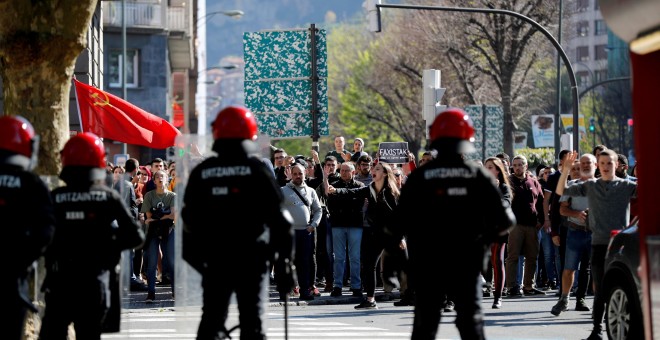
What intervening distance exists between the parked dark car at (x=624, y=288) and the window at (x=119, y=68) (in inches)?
1493

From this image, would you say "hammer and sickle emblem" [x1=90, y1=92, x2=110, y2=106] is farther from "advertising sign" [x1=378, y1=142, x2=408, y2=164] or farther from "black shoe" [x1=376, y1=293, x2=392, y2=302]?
"advertising sign" [x1=378, y1=142, x2=408, y2=164]

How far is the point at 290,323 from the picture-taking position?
14758 mm

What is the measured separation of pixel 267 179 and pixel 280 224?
0.99 feet

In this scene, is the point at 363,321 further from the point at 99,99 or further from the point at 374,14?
the point at 374,14

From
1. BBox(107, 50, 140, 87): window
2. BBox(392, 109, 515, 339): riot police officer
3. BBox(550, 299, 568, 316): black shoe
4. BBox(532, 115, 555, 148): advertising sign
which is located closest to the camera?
BBox(392, 109, 515, 339): riot police officer

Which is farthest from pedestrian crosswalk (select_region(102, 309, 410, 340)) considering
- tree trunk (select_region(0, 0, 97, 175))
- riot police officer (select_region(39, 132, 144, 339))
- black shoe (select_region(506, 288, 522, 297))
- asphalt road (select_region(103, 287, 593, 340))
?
riot police officer (select_region(39, 132, 144, 339))

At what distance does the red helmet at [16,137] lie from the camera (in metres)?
7.82

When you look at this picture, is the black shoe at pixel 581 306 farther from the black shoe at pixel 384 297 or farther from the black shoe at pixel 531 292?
the black shoe at pixel 384 297

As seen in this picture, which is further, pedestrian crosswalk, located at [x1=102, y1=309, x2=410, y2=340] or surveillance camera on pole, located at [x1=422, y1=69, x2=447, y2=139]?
surveillance camera on pole, located at [x1=422, y1=69, x2=447, y2=139]

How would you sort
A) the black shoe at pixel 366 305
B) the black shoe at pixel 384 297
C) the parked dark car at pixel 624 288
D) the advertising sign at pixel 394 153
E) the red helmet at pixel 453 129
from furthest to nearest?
1. the advertising sign at pixel 394 153
2. the black shoe at pixel 384 297
3. the black shoe at pixel 366 305
4. the parked dark car at pixel 624 288
5. the red helmet at pixel 453 129

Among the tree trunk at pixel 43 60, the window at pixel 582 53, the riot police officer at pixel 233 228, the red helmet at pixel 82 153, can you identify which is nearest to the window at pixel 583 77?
the window at pixel 582 53

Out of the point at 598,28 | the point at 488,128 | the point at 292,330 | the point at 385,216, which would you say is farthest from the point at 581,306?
the point at 598,28

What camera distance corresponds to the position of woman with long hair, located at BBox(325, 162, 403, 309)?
52.5ft

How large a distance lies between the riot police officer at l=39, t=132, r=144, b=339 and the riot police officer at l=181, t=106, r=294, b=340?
1.61 ft
